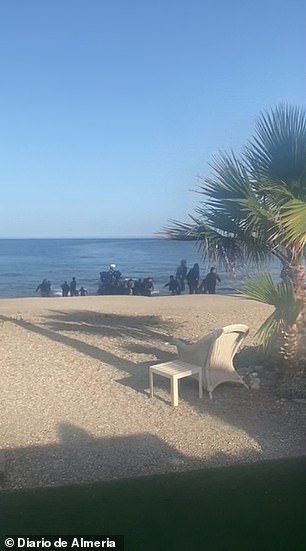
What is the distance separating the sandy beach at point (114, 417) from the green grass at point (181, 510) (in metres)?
0.24

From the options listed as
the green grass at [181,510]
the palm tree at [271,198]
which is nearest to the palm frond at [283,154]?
the palm tree at [271,198]

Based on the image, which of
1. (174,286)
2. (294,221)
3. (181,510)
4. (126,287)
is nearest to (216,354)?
(294,221)

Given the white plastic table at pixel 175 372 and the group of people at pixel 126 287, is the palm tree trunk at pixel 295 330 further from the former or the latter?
the group of people at pixel 126 287

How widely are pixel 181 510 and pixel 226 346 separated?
9.47 ft

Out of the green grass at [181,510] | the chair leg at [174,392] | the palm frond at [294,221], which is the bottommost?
the green grass at [181,510]

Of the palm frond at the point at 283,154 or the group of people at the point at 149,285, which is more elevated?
the palm frond at the point at 283,154

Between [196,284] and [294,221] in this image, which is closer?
[294,221]

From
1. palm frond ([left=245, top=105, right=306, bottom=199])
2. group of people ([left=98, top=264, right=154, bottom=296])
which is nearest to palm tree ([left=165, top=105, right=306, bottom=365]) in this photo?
palm frond ([left=245, top=105, right=306, bottom=199])

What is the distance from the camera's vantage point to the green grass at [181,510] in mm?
3215

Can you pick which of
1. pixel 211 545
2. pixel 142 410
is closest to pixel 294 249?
pixel 142 410

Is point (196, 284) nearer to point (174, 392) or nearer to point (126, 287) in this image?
point (126, 287)

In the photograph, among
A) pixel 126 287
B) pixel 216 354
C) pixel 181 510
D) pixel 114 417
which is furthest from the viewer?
pixel 126 287

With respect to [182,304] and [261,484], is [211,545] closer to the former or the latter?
[261,484]

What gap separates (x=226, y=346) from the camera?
Answer: 6180mm
